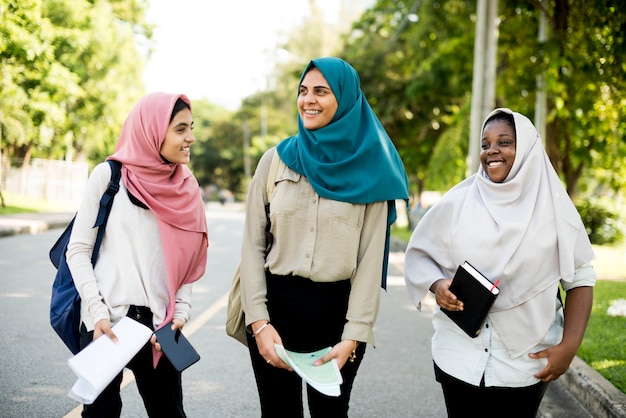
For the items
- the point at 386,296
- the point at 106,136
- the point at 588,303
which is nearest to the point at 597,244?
the point at 386,296

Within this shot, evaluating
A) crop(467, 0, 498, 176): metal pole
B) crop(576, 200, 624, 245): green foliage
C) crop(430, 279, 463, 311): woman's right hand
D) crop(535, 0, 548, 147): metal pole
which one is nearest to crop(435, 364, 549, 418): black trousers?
crop(430, 279, 463, 311): woman's right hand

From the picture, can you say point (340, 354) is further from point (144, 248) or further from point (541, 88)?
point (541, 88)

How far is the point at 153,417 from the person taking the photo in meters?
2.82

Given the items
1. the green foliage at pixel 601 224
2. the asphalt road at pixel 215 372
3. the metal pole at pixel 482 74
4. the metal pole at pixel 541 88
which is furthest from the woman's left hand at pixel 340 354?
the green foliage at pixel 601 224

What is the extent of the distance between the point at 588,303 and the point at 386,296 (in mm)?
6811

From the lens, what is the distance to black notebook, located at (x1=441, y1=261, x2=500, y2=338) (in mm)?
2459

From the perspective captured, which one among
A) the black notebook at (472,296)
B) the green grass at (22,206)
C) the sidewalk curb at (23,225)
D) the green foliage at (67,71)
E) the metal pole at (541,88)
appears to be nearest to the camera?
the black notebook at (472,296)

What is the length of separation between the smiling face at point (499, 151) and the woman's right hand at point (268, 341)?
1109mm

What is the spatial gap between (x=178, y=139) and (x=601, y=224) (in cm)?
1968

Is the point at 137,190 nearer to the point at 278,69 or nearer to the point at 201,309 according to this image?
the point at 201,309

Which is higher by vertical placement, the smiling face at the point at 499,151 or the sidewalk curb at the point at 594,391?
the smiling face at the point at 499,151

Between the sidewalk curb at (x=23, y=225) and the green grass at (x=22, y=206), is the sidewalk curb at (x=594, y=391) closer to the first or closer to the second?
the sidewalk curb at (x=23, y=225)

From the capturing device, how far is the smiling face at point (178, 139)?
9.20ft

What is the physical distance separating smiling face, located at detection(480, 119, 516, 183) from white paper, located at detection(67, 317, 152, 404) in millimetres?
1571
